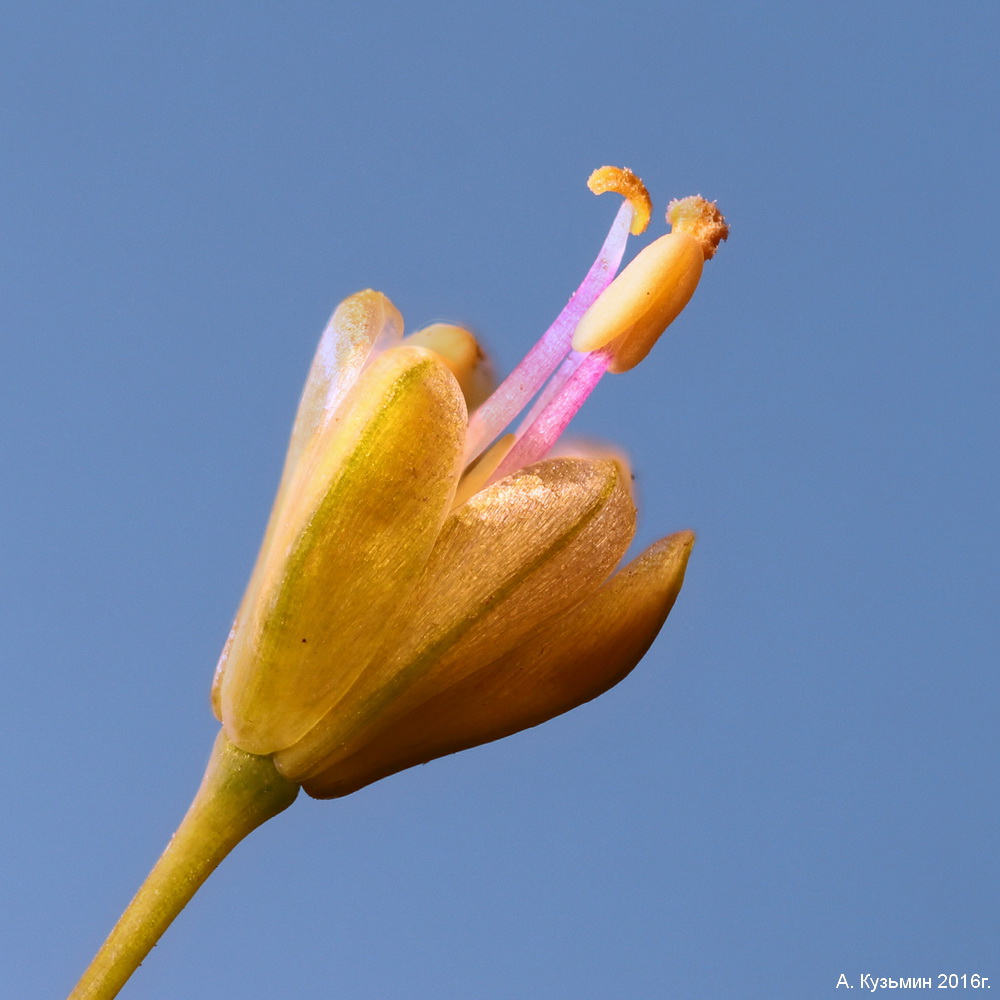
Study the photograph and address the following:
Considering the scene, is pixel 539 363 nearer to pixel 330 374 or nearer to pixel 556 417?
pixel 556 417

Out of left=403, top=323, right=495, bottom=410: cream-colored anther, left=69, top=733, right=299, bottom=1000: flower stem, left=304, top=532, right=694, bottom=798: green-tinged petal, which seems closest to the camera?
left=69, top=733, right=299, bottom=1000: flower stem

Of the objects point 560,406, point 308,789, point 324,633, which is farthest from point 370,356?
point 308,789

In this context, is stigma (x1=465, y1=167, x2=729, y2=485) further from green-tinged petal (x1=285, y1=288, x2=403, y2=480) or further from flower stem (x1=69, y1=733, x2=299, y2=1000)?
flower stem (x1=69, y1=733, x2=299, y2=1000)

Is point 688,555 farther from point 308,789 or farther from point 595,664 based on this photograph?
point 308,789

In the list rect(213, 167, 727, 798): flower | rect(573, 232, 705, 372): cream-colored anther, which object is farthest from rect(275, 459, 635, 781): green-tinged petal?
rect(573, 232, 705, 372): cream-colored anther

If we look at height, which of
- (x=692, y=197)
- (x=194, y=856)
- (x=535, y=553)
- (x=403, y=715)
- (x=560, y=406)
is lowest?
(x=194, y=856)

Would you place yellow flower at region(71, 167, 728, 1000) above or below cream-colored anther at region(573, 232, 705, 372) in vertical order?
below

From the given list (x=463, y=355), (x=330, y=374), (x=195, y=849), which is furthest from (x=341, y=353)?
(x=195, y=849)

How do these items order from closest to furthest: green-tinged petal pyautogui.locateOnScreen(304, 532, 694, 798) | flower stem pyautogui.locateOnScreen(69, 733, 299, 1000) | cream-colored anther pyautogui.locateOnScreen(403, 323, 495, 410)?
flower stem pyautogui.locateOnScreen(69, 733, 299, 1000) < green-tinged petal pyautogui.locateOnScreen(304, 532, 694, 798) < cream-colored anther pyautogui.locateOnScreen(403, 323, 495, 410)

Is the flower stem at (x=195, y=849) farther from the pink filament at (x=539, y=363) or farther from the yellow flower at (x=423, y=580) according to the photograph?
the pink filament at (x=539, y=363)
